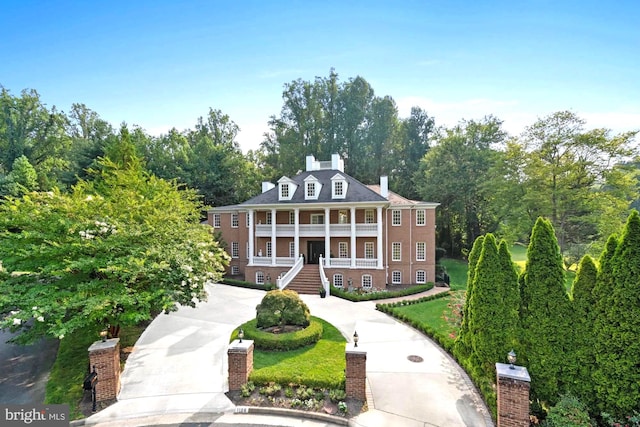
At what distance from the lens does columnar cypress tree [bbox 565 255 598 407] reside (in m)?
7.05

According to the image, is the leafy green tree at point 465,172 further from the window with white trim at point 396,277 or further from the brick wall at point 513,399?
the brick wall at point 513,399

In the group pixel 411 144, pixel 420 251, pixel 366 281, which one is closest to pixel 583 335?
pixel 366 281

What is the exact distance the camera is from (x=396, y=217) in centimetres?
2411

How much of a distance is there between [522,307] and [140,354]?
13.2m

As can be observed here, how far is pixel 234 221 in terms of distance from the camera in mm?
27812

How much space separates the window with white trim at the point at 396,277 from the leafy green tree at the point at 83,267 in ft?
55.2

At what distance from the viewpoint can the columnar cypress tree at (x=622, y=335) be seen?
650 cm

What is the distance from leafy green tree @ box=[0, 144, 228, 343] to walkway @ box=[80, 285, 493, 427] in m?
2.17

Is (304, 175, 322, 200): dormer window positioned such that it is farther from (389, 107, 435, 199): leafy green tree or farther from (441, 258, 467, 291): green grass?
(389, 107, 435, 199): leafy green tree

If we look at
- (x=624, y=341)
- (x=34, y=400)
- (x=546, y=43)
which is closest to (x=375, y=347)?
(x=624, y=341)

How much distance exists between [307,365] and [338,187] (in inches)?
615

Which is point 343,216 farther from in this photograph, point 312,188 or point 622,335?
point 622,335

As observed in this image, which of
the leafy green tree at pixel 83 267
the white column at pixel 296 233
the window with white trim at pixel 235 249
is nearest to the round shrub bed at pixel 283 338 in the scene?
the leafy green tree at pixel 83 267

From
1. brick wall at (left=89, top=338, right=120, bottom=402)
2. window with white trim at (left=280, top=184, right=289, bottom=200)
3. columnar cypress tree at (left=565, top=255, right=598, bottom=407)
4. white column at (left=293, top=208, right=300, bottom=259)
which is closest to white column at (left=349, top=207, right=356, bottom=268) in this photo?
white column at (left=293, top=208, right=300, bottom=259)
